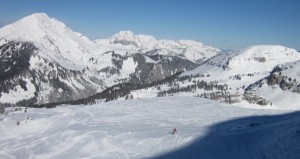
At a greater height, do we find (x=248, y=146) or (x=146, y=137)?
(x=146, y=137)

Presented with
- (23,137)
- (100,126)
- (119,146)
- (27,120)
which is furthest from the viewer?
(27,120)

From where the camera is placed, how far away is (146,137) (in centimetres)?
9681

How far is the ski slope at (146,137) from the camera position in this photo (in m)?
75.5

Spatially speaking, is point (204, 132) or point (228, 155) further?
point (204, 132)

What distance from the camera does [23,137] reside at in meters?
112

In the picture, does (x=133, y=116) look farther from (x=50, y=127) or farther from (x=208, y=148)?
(x=208, y=148)

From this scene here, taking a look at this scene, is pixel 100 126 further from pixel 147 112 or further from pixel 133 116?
pixel 147 112

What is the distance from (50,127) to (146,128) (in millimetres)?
33811

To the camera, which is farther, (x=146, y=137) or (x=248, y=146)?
(x=146, y=137)

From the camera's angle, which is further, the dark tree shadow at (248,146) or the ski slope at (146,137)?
the ski slope at (146,137)

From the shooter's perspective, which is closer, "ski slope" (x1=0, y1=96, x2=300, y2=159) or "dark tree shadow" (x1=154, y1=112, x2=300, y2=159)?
"dark tree shadow" (x1=154, y1=112, x2=300, y2=159)

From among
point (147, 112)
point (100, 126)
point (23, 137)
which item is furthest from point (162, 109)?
point (23, 137)

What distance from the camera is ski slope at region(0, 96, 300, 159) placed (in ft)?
248

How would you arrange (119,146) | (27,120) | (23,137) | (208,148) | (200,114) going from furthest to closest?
(200,114) → (27,120) → (23,137) → (119,146) → (208,148)
